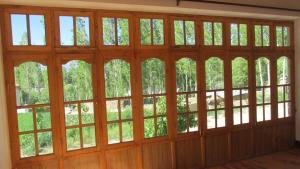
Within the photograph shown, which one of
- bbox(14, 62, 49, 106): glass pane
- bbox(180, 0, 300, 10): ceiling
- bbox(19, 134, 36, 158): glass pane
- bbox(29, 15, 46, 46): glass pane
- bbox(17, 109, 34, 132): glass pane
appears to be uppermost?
bbox(180, 0, 300, 10): ceiling

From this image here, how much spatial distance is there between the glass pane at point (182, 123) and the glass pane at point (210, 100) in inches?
18.6

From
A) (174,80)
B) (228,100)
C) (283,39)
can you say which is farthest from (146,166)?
(283,39)

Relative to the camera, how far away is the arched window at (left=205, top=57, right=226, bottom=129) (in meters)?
4.07

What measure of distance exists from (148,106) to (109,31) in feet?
4.13

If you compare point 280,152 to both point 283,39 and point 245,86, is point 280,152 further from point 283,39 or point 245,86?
point 283,39

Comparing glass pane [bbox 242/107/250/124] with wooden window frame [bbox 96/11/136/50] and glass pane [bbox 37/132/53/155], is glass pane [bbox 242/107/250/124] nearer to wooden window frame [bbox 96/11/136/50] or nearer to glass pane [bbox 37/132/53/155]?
wooden window frame [bbox 96/11/136/50]

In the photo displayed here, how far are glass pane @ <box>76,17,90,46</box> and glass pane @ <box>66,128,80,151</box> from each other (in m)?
1.20

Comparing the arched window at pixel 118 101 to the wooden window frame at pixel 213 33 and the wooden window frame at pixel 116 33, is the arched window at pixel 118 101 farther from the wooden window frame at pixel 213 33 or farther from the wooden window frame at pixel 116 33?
the wooden window frame at pixel 213 33

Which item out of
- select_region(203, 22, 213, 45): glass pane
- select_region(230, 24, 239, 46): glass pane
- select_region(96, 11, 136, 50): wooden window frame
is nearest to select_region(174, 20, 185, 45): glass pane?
select_region(203, 22, 213, 45): glass pane

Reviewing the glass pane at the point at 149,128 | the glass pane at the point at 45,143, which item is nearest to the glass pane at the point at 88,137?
the glass pane at the point at 45,143

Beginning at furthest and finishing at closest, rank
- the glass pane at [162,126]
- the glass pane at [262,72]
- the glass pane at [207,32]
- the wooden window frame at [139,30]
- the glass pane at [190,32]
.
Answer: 1. the glass pane at [262,72]
2. the glass pane at [207,32]
3. the glass pane at [190,32]
4. the glass pane at [162,126]
5. the wooden window frame at [139,30]

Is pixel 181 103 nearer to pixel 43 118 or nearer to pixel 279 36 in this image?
pixel 43 118

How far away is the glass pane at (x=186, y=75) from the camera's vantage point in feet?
12.6

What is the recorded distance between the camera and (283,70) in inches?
186
